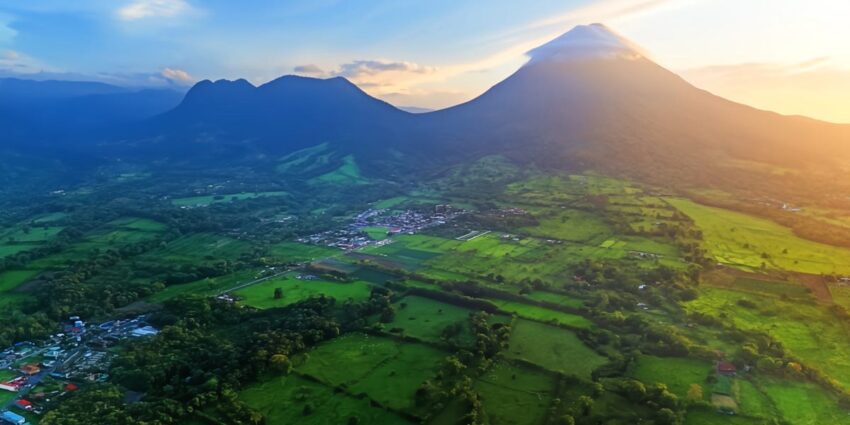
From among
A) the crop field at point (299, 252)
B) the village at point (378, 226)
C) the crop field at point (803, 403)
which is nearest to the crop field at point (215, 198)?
the village at point (378, 226)

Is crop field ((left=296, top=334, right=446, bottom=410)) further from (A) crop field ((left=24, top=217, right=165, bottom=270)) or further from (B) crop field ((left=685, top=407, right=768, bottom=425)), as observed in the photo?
(A) crop field ((left=24, top=217, right=165, bottom=270))

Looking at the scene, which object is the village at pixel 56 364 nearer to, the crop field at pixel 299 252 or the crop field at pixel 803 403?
the crop field at pixel 299 252

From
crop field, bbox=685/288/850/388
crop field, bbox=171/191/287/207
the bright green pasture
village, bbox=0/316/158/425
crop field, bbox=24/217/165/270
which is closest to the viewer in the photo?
village, bbox=0/316/158/425

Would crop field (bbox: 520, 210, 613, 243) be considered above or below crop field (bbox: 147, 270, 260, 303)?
above

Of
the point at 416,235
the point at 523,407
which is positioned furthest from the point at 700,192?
the point at 523,407

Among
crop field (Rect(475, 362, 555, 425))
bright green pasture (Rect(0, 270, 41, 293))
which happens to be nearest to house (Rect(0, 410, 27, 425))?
crop field (Rect(475, 362, 555, 425))
